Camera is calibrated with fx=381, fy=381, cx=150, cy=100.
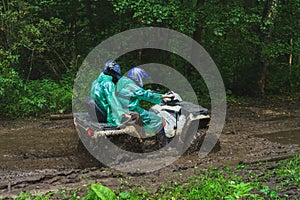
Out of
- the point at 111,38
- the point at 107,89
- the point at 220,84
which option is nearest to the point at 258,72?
the point at 220,84

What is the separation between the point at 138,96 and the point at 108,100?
51 centimetres

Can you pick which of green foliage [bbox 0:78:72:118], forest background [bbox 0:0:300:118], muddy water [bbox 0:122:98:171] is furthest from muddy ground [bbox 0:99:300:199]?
forest background [bbox 0:0:300:118]

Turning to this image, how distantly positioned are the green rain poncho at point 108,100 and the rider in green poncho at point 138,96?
Result: 26 centimetres

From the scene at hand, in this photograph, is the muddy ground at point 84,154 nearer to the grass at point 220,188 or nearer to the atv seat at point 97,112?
the grass at point 220,188

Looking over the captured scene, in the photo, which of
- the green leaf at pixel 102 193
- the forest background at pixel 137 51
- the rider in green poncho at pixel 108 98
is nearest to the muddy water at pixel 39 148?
the rider in green poncho at pixel 108 98

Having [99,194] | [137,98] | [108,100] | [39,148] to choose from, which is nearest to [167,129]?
[137,98]

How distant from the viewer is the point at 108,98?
5.83m

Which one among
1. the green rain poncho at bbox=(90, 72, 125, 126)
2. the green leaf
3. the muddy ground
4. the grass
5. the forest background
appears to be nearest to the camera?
the green leaf

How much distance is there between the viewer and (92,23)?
13617 mm

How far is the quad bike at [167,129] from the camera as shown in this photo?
5707mm

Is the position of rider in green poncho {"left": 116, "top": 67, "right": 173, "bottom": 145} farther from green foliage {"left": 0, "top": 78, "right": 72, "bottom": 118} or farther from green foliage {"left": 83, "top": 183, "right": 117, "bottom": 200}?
green foliage {"left": 0, "top": 78, "right": 72, "bottom": 118}

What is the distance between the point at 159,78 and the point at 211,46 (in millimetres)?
3130

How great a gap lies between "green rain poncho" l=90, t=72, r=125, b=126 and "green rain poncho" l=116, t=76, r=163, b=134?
0.85 feet

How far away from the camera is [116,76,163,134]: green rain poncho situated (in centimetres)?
605
